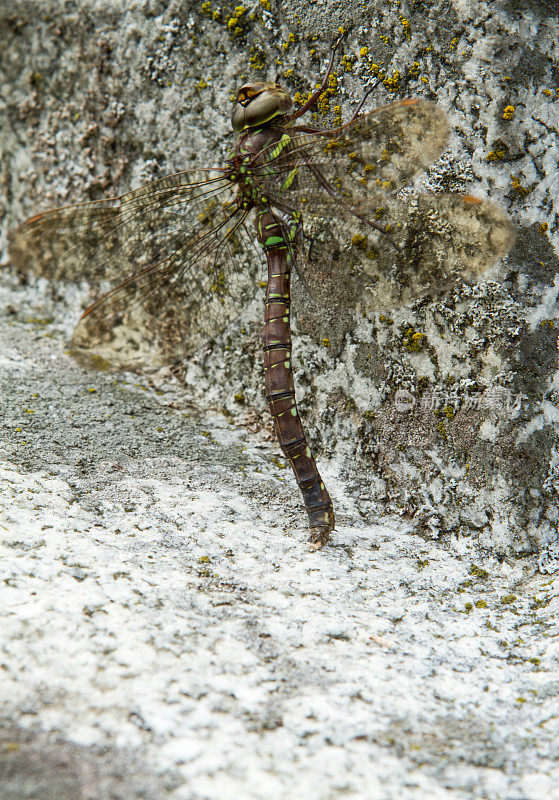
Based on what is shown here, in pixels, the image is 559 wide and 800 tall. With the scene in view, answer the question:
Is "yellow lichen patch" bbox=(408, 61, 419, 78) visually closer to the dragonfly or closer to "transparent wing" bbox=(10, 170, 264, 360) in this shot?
the dragonfly

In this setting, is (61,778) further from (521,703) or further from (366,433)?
(366,433)

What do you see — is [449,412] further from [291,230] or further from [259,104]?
[259,104]

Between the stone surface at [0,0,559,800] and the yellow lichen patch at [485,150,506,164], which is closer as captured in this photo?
the stone surface at [0,0,559,800]

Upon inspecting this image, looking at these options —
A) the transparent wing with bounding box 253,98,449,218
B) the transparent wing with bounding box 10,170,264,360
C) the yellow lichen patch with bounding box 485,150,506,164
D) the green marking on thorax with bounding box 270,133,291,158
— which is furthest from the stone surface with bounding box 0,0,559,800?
the green marking on thorax with bounding box 270,133,291,158

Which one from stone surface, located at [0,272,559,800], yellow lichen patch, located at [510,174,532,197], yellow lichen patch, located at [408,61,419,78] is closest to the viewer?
stone surface, located at [0,272,559,800]

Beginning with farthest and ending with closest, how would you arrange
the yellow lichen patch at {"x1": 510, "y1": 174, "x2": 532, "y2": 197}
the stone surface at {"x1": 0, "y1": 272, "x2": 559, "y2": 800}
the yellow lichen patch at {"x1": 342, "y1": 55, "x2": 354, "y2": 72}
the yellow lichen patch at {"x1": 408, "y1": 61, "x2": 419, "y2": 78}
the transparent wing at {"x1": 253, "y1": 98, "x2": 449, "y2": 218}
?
the yellow lichen patch at {"x1": 342, "y1": 55, "x2": 354, "y2": 72} → the yellow lichen patch at {"x1": 408, "y1": 61, "x2": 419, "y2": 78} → the yellow lichen patch at {"x1": 510, "y1": 174, "x2": 532, "y2": 197} → the transparent wing at {"x1": 253, "y1": 98, "x2": 449, "y2": 218} → the stone surface at {"x1": 0, "y1": 272, "x2": 559, "y2": 800}

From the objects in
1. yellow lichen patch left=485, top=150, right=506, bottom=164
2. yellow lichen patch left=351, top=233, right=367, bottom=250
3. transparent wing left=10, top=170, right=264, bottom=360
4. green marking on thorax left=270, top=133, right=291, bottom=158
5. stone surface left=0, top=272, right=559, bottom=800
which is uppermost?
yellow lichen patch left=485, top=150, right=506, bottom=164

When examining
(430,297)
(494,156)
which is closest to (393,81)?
(494,156)
